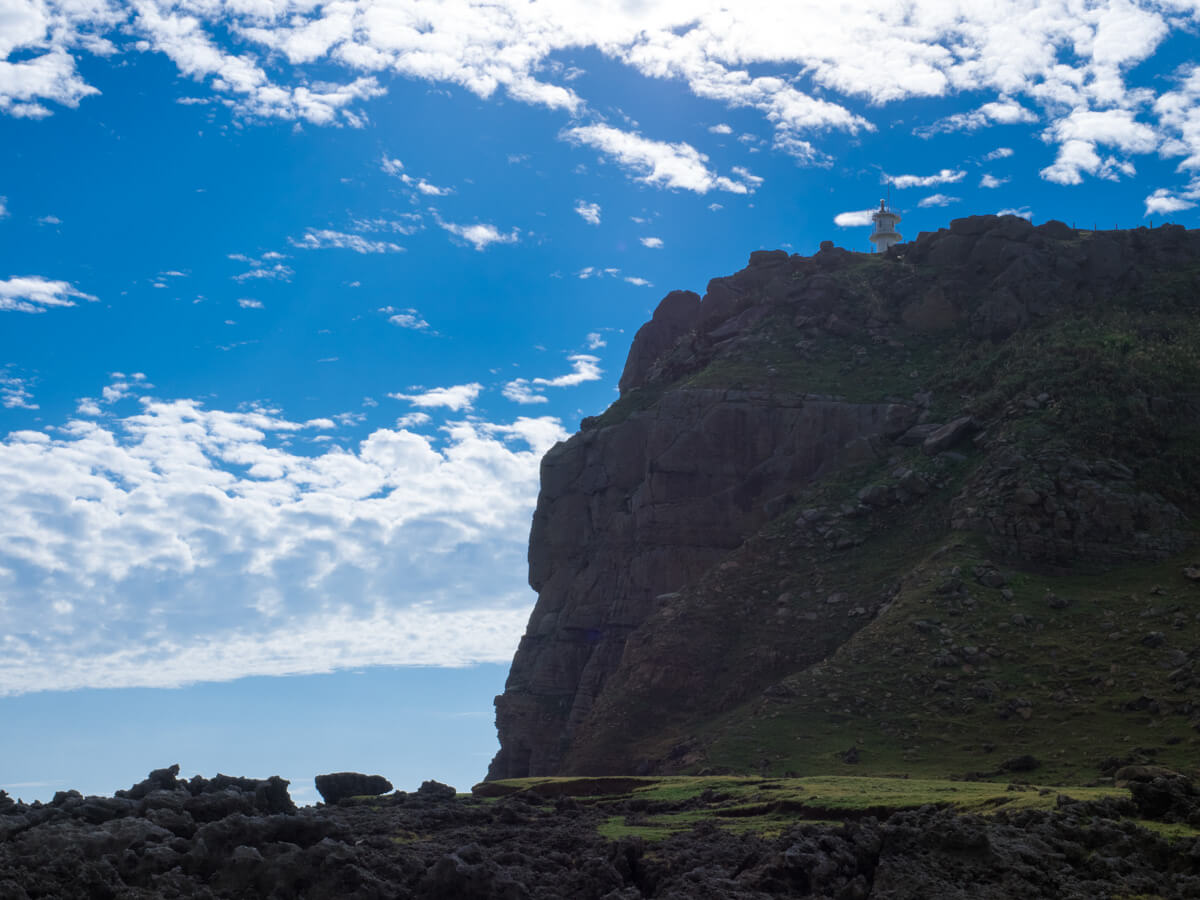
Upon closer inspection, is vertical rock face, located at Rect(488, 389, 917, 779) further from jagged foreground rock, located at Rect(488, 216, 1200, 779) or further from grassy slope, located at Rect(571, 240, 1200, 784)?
grassy slope, located at Rect(571, 240, 1200, 784)

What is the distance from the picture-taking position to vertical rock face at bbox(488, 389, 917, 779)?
3607 inches

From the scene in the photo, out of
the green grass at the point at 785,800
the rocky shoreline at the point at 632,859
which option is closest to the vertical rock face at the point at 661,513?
the green grass at the point at 785,800

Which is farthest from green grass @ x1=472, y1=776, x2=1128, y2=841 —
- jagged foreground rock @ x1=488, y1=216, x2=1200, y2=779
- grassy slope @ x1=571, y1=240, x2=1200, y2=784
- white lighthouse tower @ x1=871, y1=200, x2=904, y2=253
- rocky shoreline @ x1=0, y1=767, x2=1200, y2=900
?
white lighthouse tower @ x1=871, y1=200, x2=904, y2=253

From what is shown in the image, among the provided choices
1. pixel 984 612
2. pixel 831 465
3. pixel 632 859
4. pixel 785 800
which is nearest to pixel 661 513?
pixel 831 465

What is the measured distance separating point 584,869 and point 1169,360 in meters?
68.4

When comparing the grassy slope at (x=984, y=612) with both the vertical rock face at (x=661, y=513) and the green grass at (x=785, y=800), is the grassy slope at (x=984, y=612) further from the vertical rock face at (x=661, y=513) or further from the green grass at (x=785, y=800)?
the green grass at (x=785, y=800)

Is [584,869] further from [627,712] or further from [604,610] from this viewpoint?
[604,610]

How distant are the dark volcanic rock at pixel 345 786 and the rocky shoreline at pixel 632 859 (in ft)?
72.2

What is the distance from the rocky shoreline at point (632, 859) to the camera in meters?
34.3

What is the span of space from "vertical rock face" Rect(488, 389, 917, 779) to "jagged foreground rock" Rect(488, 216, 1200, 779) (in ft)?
0.61

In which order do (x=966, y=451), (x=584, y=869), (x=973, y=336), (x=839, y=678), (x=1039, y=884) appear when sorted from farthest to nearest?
1. (x=973, y=336)
2. (x=966, y=451)
3. (x=839, y=678)
4. (x=584, y=869)
5. (x=1039, y=884)

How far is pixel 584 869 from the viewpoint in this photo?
3844 cm

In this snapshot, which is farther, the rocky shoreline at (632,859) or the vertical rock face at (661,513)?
the vertical rock face at (661,513)

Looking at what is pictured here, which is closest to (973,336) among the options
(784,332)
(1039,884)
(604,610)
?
(784,332)
